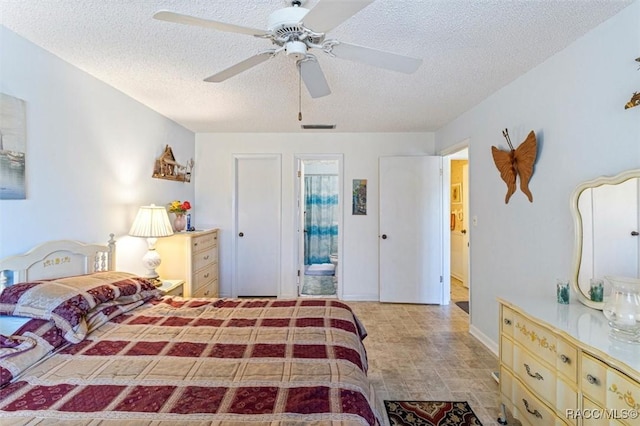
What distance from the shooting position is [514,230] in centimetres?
262

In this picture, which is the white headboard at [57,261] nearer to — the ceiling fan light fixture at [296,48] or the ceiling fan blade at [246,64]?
the ceiling fan blade at [246,64]

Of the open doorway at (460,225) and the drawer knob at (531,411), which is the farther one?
the open doorway at (460,225)

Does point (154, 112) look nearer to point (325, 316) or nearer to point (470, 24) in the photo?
point (325, 316)

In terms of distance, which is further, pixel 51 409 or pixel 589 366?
pixel 589 366

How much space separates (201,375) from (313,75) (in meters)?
1.56

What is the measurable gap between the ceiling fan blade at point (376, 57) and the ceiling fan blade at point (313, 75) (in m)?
0.12

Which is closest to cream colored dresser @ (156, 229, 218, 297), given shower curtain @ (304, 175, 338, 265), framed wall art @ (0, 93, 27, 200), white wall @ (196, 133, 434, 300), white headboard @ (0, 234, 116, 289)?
white headboard @ (0, 234, 116, 289)

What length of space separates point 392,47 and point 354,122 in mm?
1874

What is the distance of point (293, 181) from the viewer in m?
4.51

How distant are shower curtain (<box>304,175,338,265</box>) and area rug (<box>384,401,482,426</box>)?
15.2 ft

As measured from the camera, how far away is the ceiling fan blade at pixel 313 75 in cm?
162

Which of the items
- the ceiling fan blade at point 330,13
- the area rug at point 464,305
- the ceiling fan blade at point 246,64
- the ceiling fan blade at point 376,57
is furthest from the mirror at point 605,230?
the area rug at point 464,305

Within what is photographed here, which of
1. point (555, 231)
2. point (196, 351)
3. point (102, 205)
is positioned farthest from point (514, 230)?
point (102, 205)

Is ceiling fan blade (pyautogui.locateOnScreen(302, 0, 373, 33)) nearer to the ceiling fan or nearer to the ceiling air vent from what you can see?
the ceiling fan
